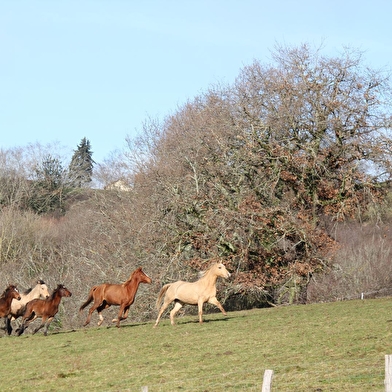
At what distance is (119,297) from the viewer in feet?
72.2

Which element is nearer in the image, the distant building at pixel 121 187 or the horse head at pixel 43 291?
the horse head at pixel 43 291

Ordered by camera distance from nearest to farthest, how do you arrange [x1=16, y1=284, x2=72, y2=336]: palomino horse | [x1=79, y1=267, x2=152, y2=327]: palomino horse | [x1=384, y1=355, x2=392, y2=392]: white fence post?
1. [x1=384, y1=355, x2=392, y2=392]: white fence post
2. [x1=79, y1=267, x2=152, y2=327]: palomino horse
3. [x1=16, y1=284, x2=72, y2=336]: palomino horse

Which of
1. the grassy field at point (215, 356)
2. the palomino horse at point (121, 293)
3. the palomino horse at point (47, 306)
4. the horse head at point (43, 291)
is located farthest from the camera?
the horse head at point (43, 291)

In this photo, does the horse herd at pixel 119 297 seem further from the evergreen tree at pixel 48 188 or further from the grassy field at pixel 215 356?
the evergreen tree at pixel 48 188

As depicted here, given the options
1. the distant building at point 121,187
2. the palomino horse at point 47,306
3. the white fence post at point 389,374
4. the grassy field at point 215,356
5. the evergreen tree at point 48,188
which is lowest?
the grassy field at point 215,356

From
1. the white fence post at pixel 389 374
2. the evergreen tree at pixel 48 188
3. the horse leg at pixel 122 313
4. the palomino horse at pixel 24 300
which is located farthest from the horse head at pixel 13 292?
the evergreen tree at pixel 48 188

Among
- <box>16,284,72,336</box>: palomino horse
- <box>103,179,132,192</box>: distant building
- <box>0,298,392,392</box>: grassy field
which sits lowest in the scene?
<box>0,298,392,392</box>: grassy field

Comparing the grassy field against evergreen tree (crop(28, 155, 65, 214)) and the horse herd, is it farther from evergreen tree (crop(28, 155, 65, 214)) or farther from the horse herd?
evergreen tree (crop(28, 155, 65, 214))

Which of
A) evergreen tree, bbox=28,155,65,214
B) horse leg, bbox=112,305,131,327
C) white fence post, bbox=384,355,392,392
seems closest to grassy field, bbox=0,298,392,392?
horse leg, bbox=112,305,131,327

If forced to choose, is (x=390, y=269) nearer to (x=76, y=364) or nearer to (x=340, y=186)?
(x=340, y=186)

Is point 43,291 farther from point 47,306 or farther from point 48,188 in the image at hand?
point 48,188

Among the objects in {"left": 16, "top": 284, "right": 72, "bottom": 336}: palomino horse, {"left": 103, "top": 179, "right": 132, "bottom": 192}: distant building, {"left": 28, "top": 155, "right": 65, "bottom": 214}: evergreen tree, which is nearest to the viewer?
{"left": 16, "top": 284, "right": 72, "bottom": 336}: palomino horse

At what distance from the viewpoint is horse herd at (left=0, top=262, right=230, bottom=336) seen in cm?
2078

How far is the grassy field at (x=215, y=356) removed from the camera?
12486 mm
